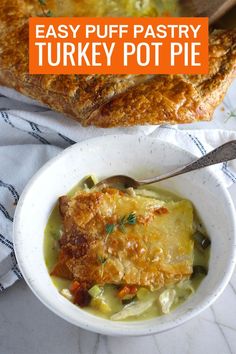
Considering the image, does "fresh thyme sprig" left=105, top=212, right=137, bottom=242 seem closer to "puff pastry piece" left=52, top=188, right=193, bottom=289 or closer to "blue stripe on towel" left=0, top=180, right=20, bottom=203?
"puff pastry piece" left=52, top=188, right=193, bottom=289

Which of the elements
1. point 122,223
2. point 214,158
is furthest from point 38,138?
point 214,158

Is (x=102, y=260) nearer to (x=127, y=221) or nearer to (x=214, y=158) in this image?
(x=127, y=221)

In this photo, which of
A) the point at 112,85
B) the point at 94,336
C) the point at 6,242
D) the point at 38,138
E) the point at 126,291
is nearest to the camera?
the point at 126,291

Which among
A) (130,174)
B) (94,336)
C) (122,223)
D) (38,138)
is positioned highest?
(38,138)

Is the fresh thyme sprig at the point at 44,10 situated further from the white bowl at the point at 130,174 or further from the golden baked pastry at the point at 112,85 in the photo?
the white bowl at the point at 130,174

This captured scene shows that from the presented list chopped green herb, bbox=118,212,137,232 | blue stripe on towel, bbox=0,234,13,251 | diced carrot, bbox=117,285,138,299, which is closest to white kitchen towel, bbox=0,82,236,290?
blue stripe on towel, bbox=0,234,13,251

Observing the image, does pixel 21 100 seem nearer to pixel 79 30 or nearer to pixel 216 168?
pixel 79 30
